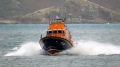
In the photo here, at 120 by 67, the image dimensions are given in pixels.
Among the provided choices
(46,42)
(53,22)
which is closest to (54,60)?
(46,42)

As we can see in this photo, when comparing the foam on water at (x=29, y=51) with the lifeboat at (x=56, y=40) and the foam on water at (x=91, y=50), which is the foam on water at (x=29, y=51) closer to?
the lifeboat at (x=56, y=40)

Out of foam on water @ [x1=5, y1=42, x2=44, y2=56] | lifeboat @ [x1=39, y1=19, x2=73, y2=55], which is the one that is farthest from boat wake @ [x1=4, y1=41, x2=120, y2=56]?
lifeboat @ [x1=39, y1=19, x2=73, y2=55]

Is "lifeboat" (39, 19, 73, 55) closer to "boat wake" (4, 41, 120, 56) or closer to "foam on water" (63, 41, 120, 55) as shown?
"boat wake" (4, 41, 120, 56)

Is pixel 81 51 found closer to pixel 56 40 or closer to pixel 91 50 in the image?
pixel 91 50

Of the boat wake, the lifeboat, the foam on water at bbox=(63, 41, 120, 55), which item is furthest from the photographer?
the foam on water at bbox=(63, 41, 120, 55)

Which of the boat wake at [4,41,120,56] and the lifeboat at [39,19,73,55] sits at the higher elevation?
the lifeboat at [39,19,73,55]

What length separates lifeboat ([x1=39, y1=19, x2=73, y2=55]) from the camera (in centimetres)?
6662

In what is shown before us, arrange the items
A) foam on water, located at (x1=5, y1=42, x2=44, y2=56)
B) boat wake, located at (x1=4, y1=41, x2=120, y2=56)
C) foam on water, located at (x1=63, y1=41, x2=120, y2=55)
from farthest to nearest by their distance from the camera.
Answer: foam on water, located at (x1=5, y1=42, x2=44, y2=56) → foam on water, located at (x1=63, y1=41, x2=120, y2=55) → boat wake, located at (x1=4, y1=41, x2=120, y2=56)

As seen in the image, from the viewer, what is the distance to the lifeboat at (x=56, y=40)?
219ft

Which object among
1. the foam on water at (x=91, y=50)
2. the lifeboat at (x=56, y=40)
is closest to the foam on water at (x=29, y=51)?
the lifeboat at (x=56, y=40)

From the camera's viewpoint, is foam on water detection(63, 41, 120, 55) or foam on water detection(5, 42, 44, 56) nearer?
foam on water detection(63, 41, 120, 55)

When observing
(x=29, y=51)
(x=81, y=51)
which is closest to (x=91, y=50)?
(x=81, y=51)

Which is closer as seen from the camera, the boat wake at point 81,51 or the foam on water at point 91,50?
the boat wake at point 81,51

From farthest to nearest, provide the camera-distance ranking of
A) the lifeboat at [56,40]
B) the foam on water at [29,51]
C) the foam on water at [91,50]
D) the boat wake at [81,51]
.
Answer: the foam on water at [29,51] → the foam on water at [91,50] → the boat wake at [81,51] → the lifeboat at [56,40]
